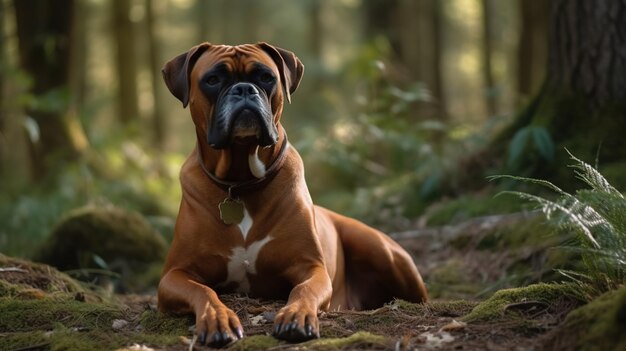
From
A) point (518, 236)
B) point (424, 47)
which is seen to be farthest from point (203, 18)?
point (518, 236)

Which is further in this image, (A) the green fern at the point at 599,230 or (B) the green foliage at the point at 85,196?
(B) the green foliage at the point at 85,196

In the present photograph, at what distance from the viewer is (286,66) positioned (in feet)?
16.8

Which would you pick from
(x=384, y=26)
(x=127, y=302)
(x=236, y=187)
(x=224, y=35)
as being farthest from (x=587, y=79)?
(x=224, y=35)

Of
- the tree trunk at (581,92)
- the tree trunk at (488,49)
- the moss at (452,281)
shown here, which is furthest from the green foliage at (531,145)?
the tree trunk at (488,49)

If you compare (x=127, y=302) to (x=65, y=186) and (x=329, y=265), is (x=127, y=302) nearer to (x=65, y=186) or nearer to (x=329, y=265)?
(x=329, y=265)

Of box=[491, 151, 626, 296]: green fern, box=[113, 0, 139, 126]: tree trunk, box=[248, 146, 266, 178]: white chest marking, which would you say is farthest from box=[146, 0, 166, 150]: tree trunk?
box=[491, 151, 626, 296]: green fern

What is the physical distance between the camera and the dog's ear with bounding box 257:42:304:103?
5.05 m

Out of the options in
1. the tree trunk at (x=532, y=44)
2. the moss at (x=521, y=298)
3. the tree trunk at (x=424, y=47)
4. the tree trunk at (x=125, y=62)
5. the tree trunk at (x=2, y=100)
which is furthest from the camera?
the tree trunk at (x=125, y=62)

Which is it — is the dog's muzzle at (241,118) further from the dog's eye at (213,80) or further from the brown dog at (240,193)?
the dog's eye at (213,80)

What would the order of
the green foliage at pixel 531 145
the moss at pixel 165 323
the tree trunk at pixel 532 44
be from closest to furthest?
the moss at pixel 165 323, the green foliage at pixel 531 145, the tree trunk at pixel 532 44

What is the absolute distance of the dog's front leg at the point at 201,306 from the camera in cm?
377

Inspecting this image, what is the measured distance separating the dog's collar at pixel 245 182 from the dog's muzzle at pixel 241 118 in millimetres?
274

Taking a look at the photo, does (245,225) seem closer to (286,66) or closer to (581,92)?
(286,66)

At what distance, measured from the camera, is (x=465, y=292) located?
627cm
